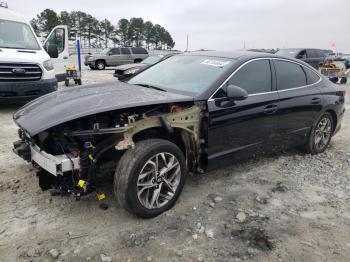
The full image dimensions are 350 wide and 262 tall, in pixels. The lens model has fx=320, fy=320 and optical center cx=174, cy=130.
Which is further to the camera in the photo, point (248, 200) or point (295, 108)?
point (295, 108)

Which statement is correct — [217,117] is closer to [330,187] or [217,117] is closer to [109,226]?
[109,226]

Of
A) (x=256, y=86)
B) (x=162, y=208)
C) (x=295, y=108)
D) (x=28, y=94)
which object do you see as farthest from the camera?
(x=28, y=94)

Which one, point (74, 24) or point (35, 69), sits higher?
point (74, 24)

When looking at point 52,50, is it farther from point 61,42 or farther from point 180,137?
point 180,137

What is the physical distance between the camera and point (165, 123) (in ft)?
10.3

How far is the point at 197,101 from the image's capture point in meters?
3.36

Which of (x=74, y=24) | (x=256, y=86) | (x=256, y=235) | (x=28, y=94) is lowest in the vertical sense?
(x=256, y=235)

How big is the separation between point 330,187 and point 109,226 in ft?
9.13

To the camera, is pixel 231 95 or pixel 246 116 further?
pixel 246 116

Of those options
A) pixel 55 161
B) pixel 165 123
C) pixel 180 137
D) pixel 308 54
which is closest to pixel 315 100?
pixel 180 137

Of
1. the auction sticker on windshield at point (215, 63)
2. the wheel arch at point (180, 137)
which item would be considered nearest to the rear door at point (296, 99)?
the auction sticker on windshield at point (215, 63)

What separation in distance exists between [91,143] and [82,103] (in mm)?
410

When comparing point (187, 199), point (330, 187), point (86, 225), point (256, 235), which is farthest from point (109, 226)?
point (330, 187)

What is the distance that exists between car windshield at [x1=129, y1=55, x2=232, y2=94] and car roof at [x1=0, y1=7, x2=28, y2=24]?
5467mm
